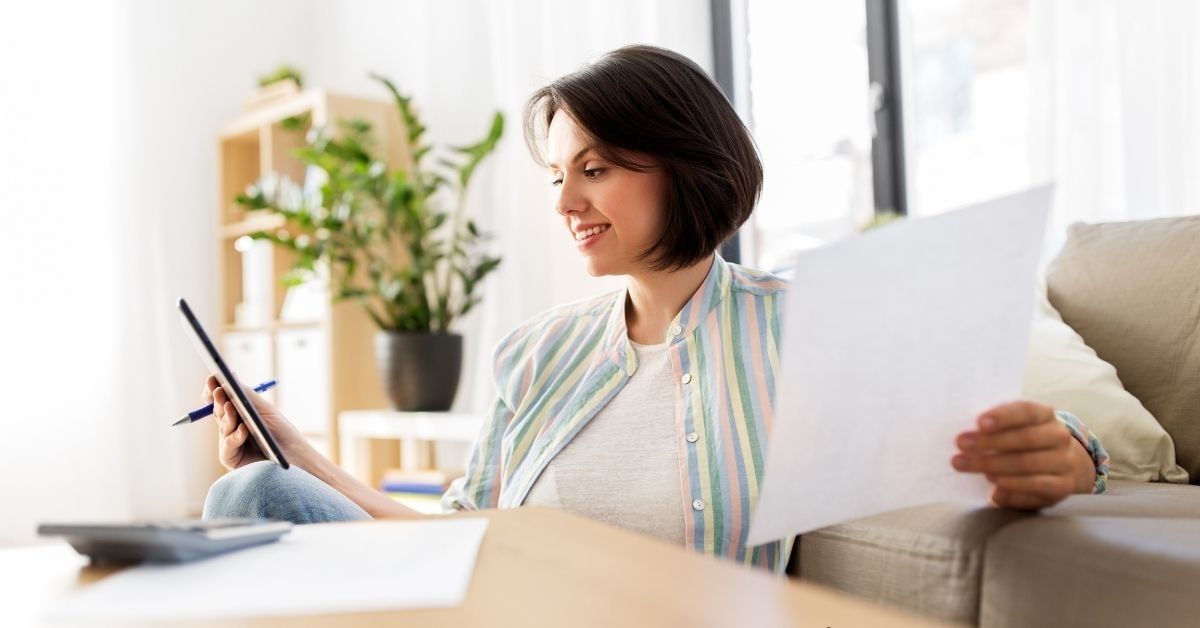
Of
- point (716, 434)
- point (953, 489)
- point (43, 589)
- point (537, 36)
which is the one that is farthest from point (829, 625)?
point (537, 36)

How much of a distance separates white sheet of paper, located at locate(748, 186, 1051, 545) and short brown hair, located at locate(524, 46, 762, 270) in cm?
53

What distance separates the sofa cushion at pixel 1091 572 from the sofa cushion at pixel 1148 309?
1.83 feet

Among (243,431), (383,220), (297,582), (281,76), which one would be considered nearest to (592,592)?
(297,582)

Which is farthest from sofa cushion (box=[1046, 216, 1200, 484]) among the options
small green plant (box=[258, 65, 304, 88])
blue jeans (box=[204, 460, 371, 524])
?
small green plant (box=[258, 65, 304, 88])

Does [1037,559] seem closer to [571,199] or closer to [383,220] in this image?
[571,199]

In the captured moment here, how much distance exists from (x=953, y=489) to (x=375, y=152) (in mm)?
3041

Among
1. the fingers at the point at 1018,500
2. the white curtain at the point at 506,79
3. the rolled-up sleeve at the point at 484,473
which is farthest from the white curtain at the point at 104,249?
the fingers at the point at 1018,500

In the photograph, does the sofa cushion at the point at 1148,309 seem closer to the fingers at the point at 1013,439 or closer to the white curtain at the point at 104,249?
the fingers at the point at 1013,439

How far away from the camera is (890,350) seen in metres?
0.56

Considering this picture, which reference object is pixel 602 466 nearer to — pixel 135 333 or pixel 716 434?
pixel 716 434

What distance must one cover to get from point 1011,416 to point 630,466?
48cm

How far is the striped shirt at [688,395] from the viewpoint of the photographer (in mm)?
960

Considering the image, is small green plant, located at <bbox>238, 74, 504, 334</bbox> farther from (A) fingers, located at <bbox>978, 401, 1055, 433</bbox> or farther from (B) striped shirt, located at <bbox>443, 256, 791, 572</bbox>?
(A) fingers, located at <bbox>978, 401, 1055, 433</bbox>

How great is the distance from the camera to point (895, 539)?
2.46 ft
